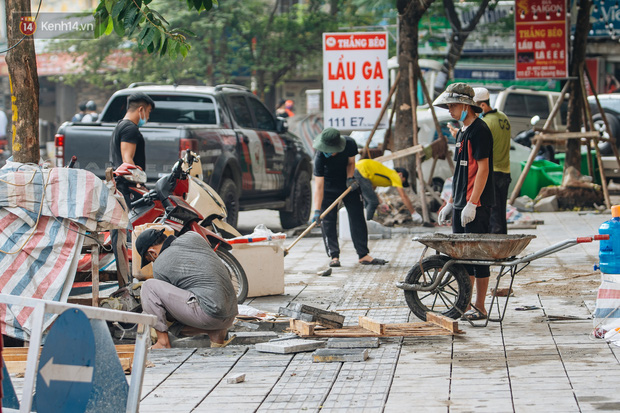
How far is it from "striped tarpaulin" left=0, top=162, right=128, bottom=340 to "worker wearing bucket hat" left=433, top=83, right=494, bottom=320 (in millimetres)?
2869

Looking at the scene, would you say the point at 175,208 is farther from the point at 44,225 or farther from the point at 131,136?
the point at 131,136

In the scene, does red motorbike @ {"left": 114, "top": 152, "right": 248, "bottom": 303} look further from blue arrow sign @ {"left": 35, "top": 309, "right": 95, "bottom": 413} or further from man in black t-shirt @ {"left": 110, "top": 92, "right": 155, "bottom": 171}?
blue arrow sign @ {"left": 35, "top": 309, "right": 95, "bottom": 413}

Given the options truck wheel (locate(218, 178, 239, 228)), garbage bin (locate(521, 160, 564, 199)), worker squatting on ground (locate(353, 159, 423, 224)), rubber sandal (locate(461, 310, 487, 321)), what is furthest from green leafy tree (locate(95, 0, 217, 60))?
garbage bin (locate(521, 160, 564, 199))

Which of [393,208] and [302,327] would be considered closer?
[302,327]

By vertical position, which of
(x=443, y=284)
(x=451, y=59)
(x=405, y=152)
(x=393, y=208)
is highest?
(x=451, y=59)

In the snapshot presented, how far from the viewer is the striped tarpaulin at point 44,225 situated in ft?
23.5

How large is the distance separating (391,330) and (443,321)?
1.30ft

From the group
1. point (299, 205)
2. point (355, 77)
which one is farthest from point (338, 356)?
point (355, 77)

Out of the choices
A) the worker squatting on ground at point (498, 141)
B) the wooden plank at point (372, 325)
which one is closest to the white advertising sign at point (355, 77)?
the worker squatting on ground at point (498, 141)

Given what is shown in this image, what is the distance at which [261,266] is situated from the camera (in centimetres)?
918

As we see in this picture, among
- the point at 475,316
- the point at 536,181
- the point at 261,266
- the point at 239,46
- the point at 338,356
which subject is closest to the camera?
the point at 338,356

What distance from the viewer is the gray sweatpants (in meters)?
6.77

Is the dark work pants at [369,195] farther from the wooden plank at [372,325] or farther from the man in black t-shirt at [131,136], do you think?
the wooden plank at [372,325]

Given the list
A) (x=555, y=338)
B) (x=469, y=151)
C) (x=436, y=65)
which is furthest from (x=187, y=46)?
(x=436, y=65)
